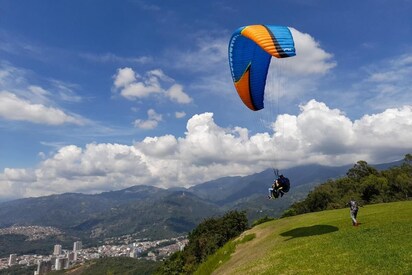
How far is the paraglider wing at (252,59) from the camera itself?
81.9 feet

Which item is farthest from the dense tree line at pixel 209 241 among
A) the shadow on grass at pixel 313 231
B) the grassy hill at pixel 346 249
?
the shadow on grass at pixel 313 231

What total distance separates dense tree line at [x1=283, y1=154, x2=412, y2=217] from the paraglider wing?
53202 mm

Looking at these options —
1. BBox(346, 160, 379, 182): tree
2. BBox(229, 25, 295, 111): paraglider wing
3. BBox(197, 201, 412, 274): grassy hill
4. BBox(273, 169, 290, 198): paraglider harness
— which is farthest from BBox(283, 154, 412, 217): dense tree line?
BBox(229, 25, 295, 111): paraglider wing

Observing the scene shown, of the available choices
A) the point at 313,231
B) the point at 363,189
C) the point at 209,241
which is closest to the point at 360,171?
the point at 363,189

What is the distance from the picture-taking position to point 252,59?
90.7 ft

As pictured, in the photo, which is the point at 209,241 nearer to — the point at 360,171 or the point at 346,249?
A: the point at 346,249

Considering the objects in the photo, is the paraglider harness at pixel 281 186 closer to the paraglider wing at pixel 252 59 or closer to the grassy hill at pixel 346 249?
the grassy hill at pixel 346 249

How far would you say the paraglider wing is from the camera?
24953mm

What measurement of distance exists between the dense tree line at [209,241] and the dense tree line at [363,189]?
17.4 m

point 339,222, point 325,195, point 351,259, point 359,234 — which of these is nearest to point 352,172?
point 325,195

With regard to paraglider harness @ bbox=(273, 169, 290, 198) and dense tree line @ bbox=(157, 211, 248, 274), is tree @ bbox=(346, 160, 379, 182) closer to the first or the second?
dense tree line @ bbox=(157, 211, 248, 274)

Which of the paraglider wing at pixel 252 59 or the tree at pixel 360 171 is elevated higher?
the paraglider wing at pixel 252 59

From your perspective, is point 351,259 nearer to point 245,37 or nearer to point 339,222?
point 339,222

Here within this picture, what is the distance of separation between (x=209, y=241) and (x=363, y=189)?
42026mm
